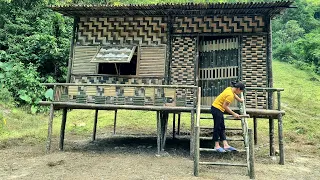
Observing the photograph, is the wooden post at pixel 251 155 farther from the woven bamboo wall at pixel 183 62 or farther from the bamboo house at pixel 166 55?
the woven bamboo wall at pixel 183 62

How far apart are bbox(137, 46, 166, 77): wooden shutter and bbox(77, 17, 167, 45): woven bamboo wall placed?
0.26m

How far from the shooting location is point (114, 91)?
35.3ft

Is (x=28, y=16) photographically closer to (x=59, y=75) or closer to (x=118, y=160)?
(x=59, y=75)

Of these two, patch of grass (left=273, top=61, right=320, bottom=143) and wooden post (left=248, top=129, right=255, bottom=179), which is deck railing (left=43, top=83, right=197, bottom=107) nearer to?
wooden post (left=248, top=129, right=255, bottom=179)

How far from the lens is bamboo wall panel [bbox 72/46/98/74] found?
11.4 metres

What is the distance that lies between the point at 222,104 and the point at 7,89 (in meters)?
14.1

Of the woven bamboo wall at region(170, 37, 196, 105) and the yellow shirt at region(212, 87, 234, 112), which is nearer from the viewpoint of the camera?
the yellow shirt at region(212, 87, 234, 112)

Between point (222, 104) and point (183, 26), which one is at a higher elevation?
point (183, 26)

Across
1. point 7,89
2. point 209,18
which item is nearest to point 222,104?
point 209,18

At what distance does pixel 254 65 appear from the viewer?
34.7 feet

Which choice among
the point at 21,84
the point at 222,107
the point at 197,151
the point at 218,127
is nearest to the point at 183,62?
the point at 222,107

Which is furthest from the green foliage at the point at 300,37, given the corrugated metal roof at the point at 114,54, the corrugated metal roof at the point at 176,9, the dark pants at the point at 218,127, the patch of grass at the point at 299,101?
the dark pants at the point at 218,127

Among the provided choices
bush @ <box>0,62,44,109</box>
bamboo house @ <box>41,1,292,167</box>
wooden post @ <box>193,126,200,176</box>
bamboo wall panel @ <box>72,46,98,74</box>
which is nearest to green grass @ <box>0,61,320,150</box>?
bush @ <box>0,62,44,109</box>

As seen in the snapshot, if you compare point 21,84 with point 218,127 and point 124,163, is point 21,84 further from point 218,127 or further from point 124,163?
point 218,127
